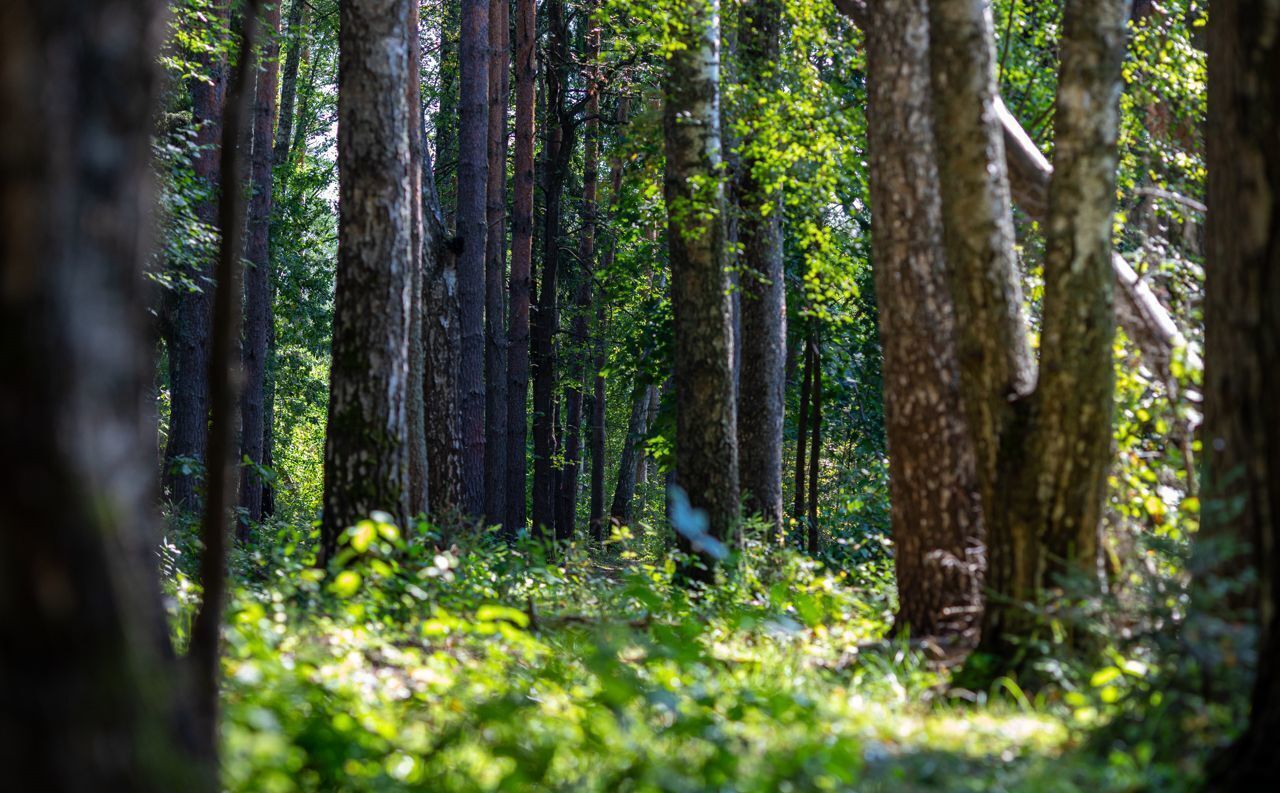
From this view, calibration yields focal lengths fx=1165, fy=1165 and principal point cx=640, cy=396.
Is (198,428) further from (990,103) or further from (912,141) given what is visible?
(990,103)

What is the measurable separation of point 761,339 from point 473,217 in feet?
17.6

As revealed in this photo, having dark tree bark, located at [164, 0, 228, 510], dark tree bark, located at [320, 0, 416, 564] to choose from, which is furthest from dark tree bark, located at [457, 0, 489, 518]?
dark tree bark, located at [320, 0, 416, 564]

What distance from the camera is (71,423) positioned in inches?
80.5

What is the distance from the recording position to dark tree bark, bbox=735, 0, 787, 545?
13.5 meters

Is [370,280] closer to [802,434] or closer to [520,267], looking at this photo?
[802,434]

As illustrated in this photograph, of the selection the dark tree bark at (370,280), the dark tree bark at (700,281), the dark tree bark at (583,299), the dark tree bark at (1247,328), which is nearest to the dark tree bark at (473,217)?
the dark tree bark at (583,299)

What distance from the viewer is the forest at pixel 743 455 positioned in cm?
210

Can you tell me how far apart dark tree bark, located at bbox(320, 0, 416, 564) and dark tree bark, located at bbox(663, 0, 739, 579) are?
309cm

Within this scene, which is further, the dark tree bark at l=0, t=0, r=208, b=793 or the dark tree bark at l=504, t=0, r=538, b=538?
the dark tree bark at l=504, t=0, r=538, b=538

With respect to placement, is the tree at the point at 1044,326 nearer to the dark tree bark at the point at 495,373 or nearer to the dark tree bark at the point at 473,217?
the dark tree bark at the point at 473,217

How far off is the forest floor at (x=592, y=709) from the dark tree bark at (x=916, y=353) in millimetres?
598

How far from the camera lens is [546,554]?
13.7 metres

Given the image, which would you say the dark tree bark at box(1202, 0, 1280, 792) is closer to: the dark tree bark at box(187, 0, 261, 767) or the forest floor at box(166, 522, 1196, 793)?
the forest floor at box(166, 522, 1196, 793)

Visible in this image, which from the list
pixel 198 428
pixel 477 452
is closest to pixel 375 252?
pixel 477 452
